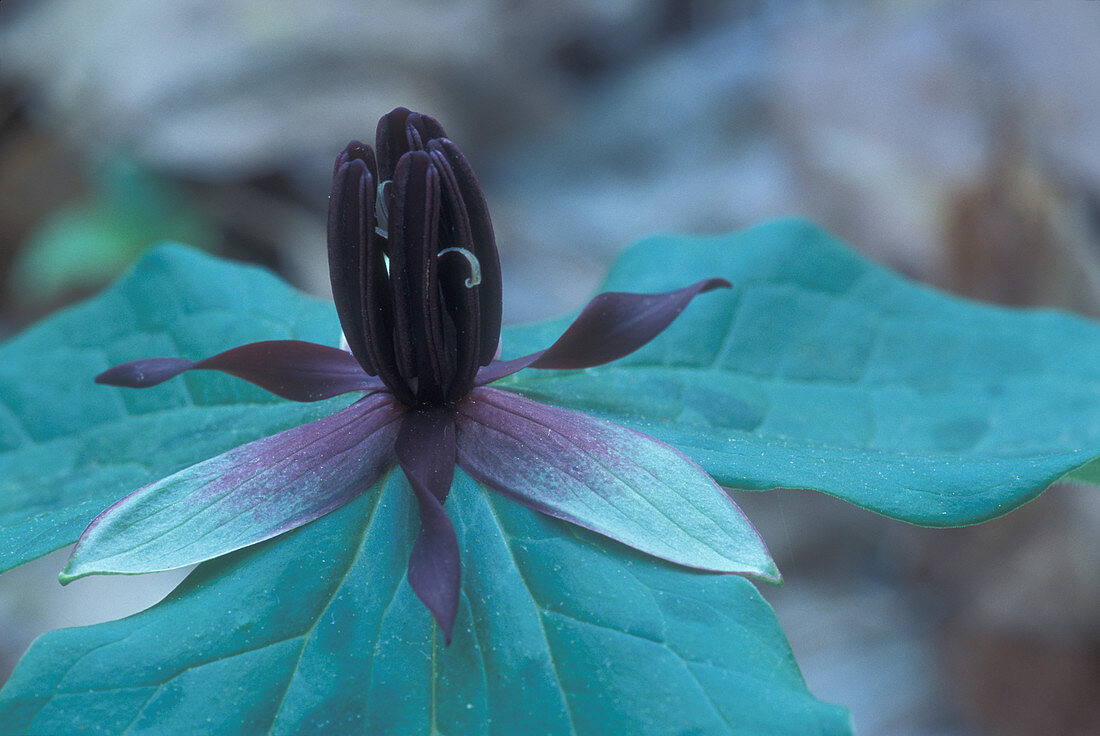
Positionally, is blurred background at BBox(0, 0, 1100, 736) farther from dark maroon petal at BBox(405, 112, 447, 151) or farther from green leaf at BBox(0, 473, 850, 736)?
dark maroon petal at BBox(405, 112, 447, 151)

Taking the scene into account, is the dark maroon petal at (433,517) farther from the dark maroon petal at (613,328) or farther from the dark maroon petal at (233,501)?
the dark maroon petal at (613,328)

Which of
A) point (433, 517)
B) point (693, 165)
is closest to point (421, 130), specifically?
point (433, 517)

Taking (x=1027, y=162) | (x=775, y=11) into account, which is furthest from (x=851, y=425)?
(x=775, y=11)

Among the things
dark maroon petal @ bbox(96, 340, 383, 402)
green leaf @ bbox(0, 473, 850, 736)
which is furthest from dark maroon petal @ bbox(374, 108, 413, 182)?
green leaf @ bbox(0, 473, 850, 736)

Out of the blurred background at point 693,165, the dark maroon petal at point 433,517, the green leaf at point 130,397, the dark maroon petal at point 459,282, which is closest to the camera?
the dark maroon petal at point 433,517

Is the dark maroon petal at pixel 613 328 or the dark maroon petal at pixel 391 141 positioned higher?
the dark maroon petal at pixel 391 141

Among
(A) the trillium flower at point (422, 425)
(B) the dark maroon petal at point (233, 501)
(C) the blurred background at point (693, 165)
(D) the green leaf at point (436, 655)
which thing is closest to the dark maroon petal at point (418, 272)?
(A) the trillium flower at point (422, 425)

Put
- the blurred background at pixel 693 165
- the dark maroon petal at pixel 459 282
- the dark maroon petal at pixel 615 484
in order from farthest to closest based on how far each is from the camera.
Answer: the blurred background at pixel 693 165 < the dark maroon petal at pixel 459 282 < the dark maroon petal at pixel 615 484
